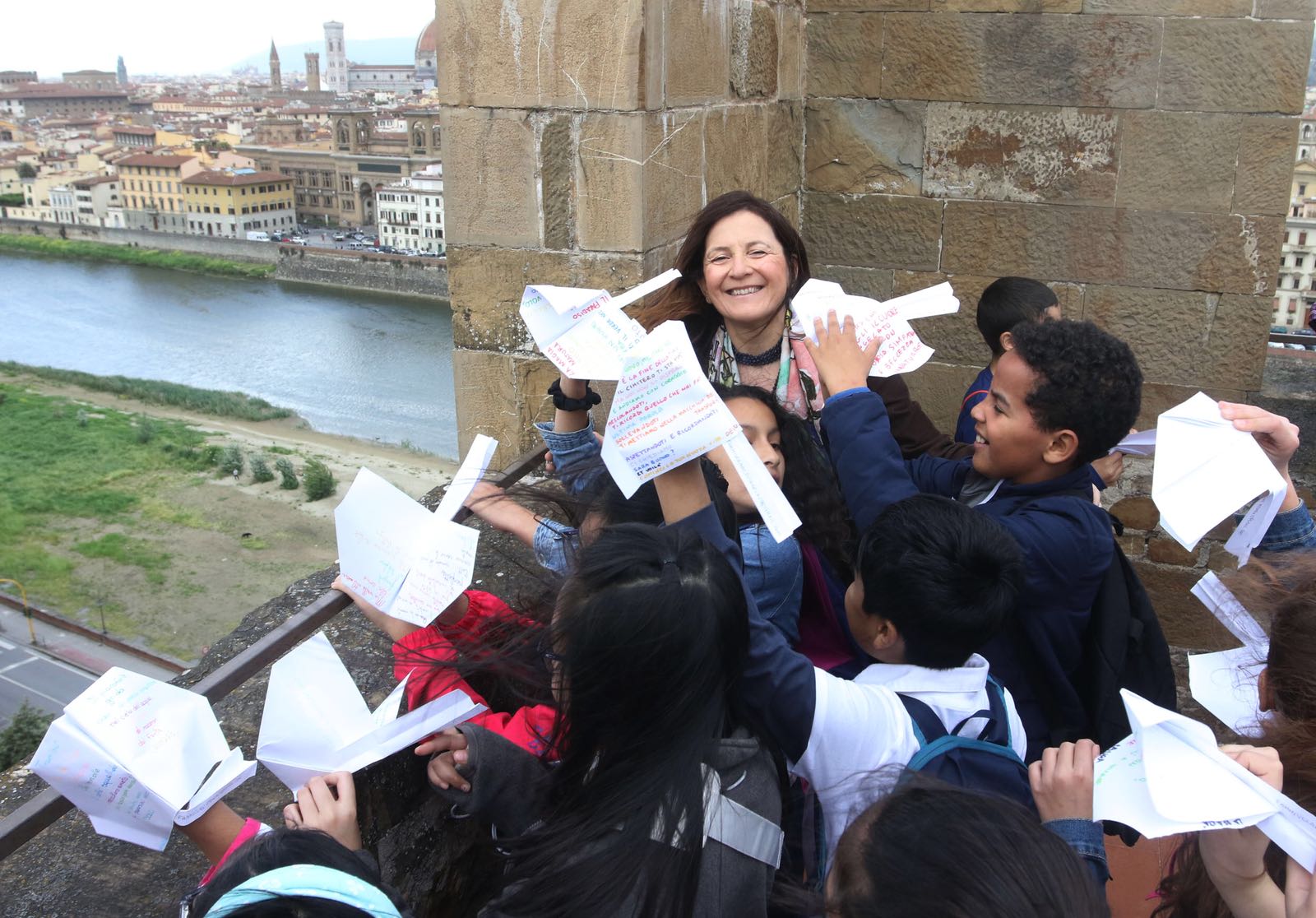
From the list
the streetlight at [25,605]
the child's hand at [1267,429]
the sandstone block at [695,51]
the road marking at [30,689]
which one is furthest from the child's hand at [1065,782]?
the streetlight at [25,605]

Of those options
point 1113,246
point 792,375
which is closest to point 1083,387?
point 792,375

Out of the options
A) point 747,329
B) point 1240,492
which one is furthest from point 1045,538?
point 747,329

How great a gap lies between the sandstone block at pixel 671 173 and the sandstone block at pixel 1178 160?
1302 mm

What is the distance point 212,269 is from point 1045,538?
4452 centimetres

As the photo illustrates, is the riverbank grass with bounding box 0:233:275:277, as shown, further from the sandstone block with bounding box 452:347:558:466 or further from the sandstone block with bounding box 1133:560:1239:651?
the sandstone block with bounding box 1133:560:1239:651

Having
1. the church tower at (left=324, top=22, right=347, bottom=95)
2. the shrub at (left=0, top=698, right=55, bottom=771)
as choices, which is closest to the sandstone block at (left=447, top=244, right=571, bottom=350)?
the shrub at (left=0, top=698, right=55, bottom=771)

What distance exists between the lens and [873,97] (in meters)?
3.08

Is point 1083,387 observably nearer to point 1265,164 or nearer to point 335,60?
point 1265,164

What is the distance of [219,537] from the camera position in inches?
909

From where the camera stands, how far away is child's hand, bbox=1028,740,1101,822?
112cm

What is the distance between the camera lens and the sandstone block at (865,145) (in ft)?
10.1

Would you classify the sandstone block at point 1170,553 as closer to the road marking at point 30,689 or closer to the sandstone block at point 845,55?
the sandstone block at point 845,55

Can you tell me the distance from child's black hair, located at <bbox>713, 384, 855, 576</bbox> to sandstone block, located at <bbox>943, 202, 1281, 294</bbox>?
172cm

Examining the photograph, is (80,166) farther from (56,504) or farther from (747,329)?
(747,329)
